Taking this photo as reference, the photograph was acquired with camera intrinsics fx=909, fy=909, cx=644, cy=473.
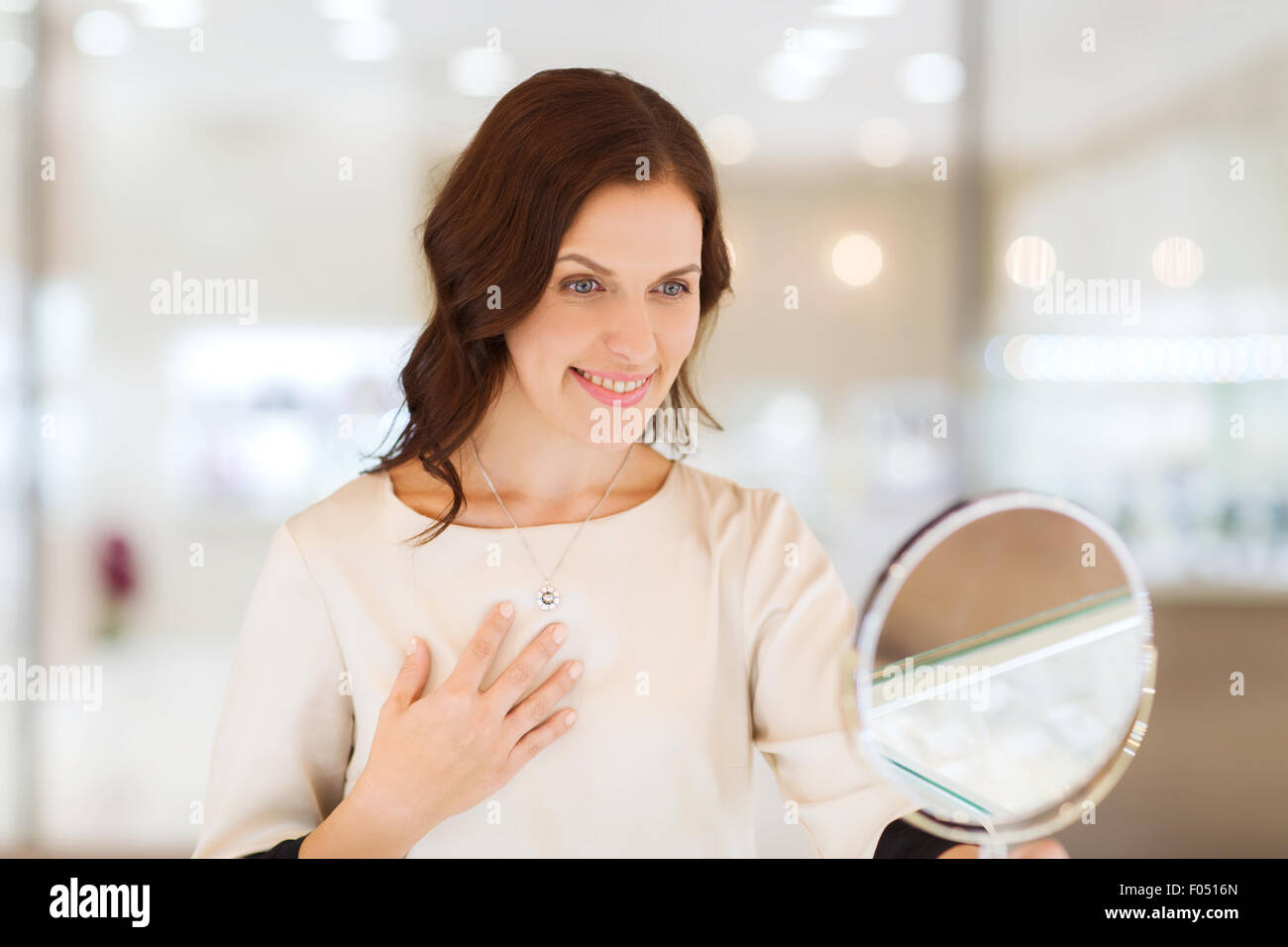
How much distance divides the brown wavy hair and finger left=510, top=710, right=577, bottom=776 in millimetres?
220

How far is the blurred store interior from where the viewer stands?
1.81m

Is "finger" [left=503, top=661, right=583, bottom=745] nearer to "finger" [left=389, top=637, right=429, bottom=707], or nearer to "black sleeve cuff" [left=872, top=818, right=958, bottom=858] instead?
"finger" [left=389, top=637, right=429, bottom=707]

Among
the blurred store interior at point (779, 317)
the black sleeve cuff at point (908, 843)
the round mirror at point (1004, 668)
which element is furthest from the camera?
the blurred store interior at point (779, 317)

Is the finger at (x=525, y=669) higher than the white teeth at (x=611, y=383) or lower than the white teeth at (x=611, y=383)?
lower

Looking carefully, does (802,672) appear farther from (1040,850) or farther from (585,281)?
(585,281)

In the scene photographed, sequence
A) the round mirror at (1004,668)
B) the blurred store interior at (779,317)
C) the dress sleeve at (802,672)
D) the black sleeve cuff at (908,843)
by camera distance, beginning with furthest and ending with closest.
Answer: the blurred store interior at (779,317)
the dress sleeve at (802,672)
the black sleeve cuff at (908,843)
the round mirror at (1004,668)

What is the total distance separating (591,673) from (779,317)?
1104 millimetres

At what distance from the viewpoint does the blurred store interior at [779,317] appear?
1814 millimetres

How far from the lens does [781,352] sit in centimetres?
183

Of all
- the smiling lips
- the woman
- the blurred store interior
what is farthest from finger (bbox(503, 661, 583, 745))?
the blurred store interior

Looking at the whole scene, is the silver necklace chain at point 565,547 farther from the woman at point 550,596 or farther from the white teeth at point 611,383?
the white teeth at point 611,383

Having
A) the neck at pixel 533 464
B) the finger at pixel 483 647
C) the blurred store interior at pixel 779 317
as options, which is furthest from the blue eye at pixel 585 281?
the blurred store interior at pixel 779 317

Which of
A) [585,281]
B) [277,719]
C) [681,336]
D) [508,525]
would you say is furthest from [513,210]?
[277,719]

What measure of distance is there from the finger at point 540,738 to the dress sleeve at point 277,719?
192 mm
